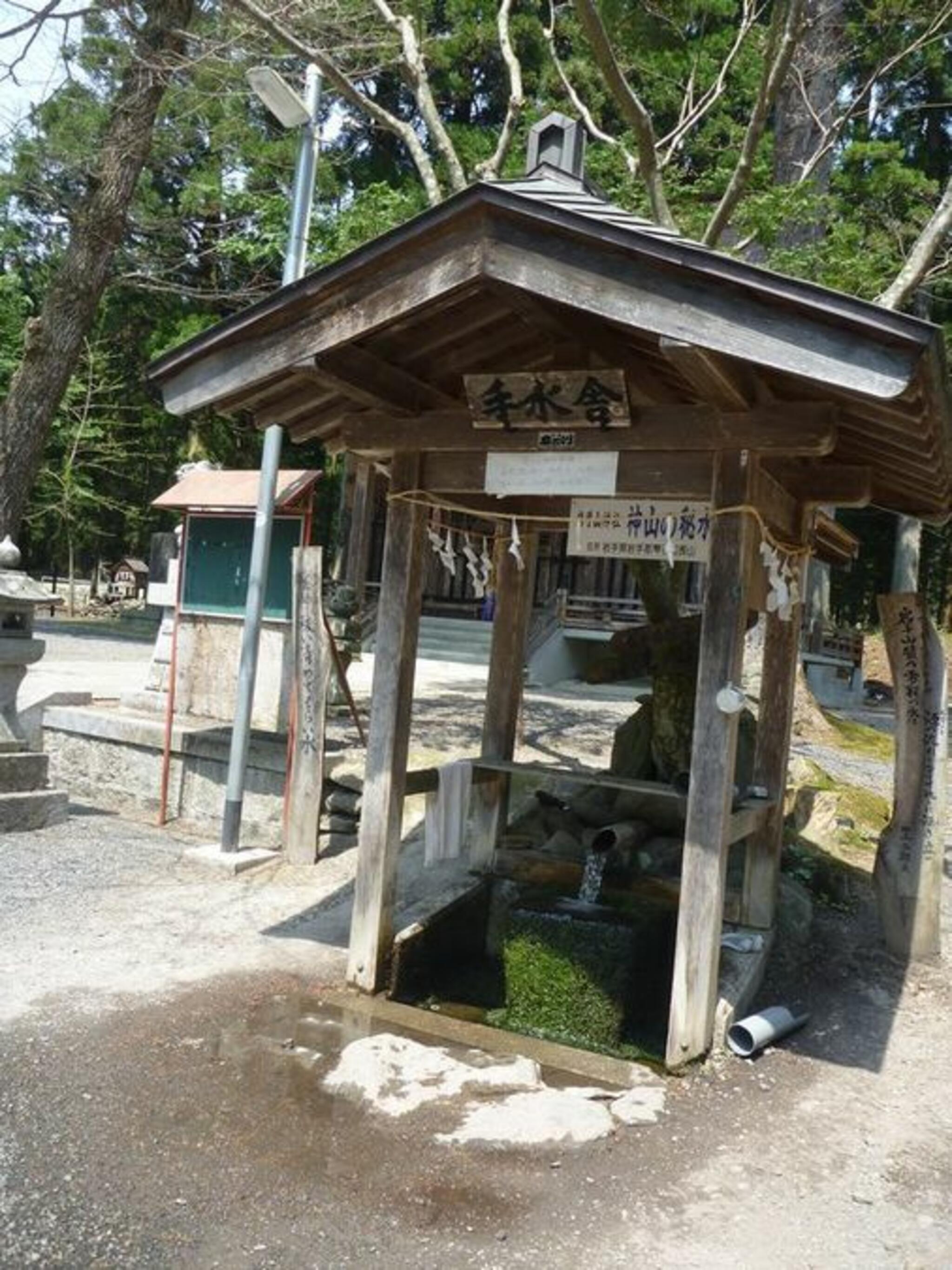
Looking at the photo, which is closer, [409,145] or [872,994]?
[872,994]

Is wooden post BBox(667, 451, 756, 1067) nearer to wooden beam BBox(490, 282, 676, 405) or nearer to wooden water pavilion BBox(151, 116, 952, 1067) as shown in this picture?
wooden water pavilion BBox(151, 116, 952, 1067)

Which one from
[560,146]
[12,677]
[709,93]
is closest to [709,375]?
[560,146]

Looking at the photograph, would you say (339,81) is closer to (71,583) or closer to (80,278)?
(80,278)

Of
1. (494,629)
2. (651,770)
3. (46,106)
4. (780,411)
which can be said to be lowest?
(651,770)

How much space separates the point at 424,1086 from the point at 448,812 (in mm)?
2138

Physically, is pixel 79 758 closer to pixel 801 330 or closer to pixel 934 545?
pixel 801 330

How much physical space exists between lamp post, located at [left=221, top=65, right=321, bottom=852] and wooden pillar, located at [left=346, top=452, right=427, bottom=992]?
7.70 feet

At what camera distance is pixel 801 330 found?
3.62 meters

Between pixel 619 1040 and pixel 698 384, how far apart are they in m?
3.36

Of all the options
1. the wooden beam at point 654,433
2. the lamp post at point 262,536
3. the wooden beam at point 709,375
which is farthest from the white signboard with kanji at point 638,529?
the lamp post at point 262,536

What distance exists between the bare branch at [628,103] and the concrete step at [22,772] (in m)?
6.78

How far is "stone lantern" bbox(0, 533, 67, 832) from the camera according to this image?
7.54 meters

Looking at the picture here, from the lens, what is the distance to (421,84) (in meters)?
9.32

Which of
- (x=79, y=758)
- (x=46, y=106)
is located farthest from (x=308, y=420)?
(x=46, y=106)
